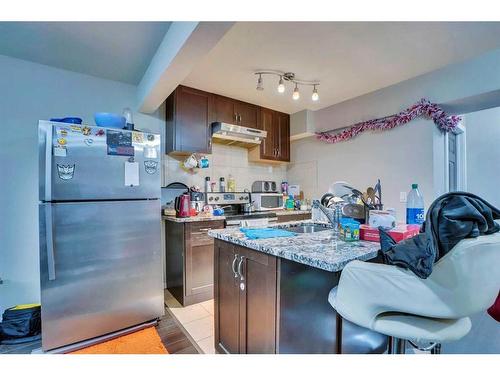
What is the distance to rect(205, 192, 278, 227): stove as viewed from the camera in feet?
9.34

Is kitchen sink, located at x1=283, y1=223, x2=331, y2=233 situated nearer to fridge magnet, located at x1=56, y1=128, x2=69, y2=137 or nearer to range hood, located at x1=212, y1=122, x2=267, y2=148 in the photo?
range hood, located at x1=212, y1=122, x2=267, y2=148

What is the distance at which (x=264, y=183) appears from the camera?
156 inches

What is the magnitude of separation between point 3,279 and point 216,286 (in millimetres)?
2049

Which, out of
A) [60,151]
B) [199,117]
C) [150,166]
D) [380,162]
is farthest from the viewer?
[380,162]

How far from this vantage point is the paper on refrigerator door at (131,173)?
2020mm

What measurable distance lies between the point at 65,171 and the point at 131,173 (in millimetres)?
442

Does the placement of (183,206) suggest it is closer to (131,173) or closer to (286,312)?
(131,173)

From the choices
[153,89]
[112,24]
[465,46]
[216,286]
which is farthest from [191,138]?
[465,46]

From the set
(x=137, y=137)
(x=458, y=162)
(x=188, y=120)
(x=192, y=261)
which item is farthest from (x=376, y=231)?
(x=458, y=162)

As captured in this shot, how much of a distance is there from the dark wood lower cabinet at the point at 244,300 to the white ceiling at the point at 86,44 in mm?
1750

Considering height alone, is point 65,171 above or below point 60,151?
below

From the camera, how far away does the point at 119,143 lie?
199cm
